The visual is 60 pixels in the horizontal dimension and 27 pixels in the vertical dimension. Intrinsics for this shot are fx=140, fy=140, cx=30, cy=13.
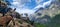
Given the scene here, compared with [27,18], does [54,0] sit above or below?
above

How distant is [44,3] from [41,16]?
0.42ft

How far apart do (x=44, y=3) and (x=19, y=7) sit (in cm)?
24

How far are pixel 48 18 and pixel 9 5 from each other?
40 centimetres

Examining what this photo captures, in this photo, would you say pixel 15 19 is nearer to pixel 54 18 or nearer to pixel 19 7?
pixel 19 7

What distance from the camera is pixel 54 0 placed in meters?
1.32

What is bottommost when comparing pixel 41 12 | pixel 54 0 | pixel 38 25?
pixel 38 25

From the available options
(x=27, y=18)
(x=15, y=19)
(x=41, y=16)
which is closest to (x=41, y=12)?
(x=41, y=16)

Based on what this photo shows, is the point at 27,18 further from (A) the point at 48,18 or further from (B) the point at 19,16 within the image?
(A) the point at 48,18

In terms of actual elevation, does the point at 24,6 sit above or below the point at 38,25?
above

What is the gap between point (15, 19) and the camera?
4.37 ft

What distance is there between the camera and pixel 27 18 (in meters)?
1.33

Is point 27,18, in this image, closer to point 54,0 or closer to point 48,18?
point 48,18

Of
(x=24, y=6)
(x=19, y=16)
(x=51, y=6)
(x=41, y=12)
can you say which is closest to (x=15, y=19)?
(x=19, y=16)

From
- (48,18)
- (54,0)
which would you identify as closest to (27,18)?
(48,18)
